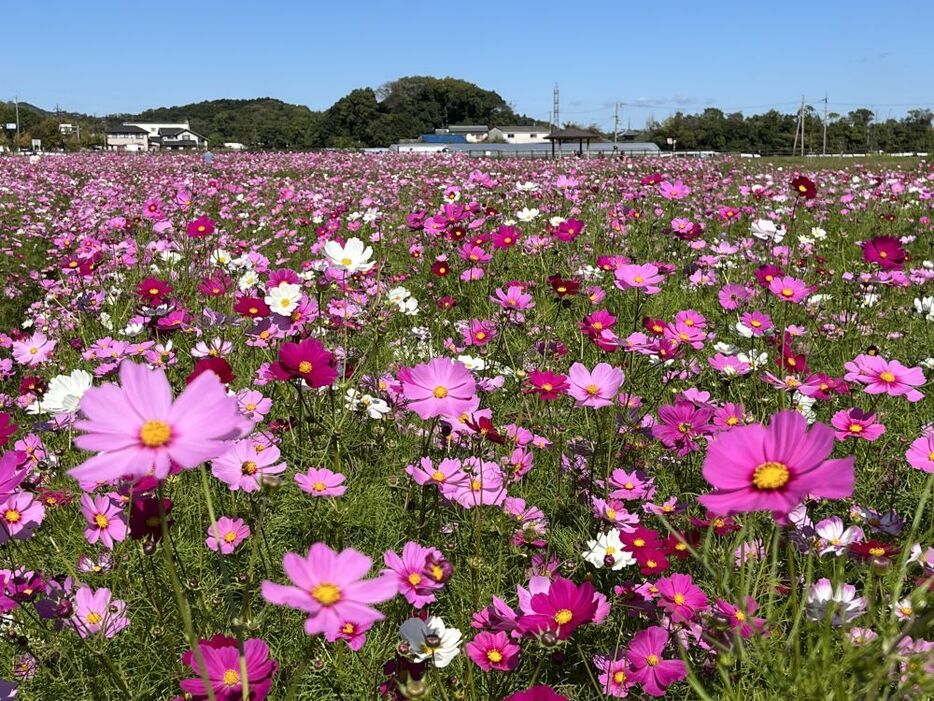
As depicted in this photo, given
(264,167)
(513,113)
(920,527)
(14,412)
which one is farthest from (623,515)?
(513,113)

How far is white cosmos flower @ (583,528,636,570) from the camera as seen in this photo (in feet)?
4.29

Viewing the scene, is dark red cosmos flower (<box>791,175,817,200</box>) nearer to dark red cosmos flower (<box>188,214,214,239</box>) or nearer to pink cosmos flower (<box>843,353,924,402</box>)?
pink cosmos flower (<box>843,353,924,402</box>)

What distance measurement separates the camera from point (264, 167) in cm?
1206

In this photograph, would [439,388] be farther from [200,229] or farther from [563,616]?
[200,229]

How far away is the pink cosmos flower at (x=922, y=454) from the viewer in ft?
4.23

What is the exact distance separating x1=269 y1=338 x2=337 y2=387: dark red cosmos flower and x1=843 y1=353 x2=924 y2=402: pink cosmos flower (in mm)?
1154

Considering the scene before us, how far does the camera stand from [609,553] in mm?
1351

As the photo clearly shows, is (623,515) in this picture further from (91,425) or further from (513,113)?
(513,113)

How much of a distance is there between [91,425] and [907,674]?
1.00 m

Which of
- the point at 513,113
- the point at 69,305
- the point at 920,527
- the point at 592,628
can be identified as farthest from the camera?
the point at 513,113

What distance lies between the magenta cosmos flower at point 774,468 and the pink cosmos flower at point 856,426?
35.7 inches

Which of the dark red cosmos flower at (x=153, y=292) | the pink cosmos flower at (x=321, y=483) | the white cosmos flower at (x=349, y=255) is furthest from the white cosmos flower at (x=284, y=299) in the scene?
the pink cosmos flower at (x=321, y=483)

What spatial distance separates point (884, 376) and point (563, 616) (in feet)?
3.56

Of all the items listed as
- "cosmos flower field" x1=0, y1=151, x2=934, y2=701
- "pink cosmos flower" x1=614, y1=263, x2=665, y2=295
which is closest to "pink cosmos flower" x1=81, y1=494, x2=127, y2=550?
"cosmos flower field" x1=0, y1=151, x2=934, y2=701
